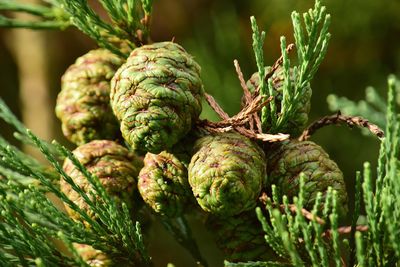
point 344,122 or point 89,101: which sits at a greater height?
point 89,101

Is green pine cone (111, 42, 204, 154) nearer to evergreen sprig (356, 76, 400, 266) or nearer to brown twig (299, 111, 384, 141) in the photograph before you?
brown twig (299, 111, 384, 141)

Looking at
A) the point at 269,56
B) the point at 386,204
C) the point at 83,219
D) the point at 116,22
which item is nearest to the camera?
the point at 386,204

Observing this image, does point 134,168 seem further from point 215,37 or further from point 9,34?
point 9,34

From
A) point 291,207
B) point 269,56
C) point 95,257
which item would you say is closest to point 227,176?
point 291,207

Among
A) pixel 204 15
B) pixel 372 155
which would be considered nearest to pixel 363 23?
pixel 372 155

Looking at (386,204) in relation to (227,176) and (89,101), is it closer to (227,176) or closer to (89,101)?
(227,176)

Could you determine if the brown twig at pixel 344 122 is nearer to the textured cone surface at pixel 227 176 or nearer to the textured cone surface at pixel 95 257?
the textured cone surface at pixel 227 176

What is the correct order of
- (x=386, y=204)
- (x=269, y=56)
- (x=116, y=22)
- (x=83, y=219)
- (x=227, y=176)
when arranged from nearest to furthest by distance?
1. (x=386, y=204)
2. (x=227, y=176)
3. (x=83, y=219)
4. (x=116, y=22)
5. (x=269, y=56)
